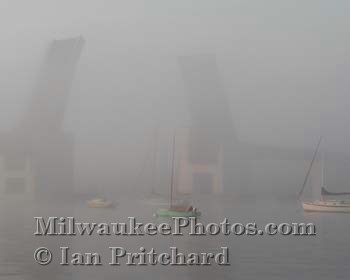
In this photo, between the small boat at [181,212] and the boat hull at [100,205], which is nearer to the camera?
the small boat at [181,212]

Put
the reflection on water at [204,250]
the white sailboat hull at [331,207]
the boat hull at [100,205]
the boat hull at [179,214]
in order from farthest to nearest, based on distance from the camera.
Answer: the boat hull at [100,205]
the white sailboat hull at [331,207]
the boat hull at [179,214]
the reflection on water at [204,250]

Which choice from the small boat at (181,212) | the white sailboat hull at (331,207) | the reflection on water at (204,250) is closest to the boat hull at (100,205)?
the white sailboat hull at (331,207)

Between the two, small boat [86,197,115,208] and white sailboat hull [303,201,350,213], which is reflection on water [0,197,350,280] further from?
small boat [86,197,115,208]

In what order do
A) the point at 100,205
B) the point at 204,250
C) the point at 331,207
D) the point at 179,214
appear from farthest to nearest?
1. the point at 100,205
2. the point at 331,207
3. the point at 179,214
4. the point at 204,250

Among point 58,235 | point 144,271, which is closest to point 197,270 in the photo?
point 144,271

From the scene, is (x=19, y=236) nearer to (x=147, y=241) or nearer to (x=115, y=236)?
(x=115, y=236)

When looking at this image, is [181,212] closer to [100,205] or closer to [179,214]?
[179,214]

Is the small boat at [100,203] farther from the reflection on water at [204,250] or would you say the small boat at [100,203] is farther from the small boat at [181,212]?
the reflection on water at [204,250]

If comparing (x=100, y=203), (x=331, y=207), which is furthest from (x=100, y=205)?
(x=331, y=207)

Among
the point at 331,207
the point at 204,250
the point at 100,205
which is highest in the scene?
the point at 204,250

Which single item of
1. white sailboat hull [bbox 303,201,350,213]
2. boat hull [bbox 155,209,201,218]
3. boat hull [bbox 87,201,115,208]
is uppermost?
boat hull [bbox 155,209,201,218]

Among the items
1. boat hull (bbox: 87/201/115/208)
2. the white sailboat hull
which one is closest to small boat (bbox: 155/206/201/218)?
the white sailboat hull

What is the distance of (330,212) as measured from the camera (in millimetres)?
25750

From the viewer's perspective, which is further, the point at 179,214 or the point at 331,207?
the point at 331,207
